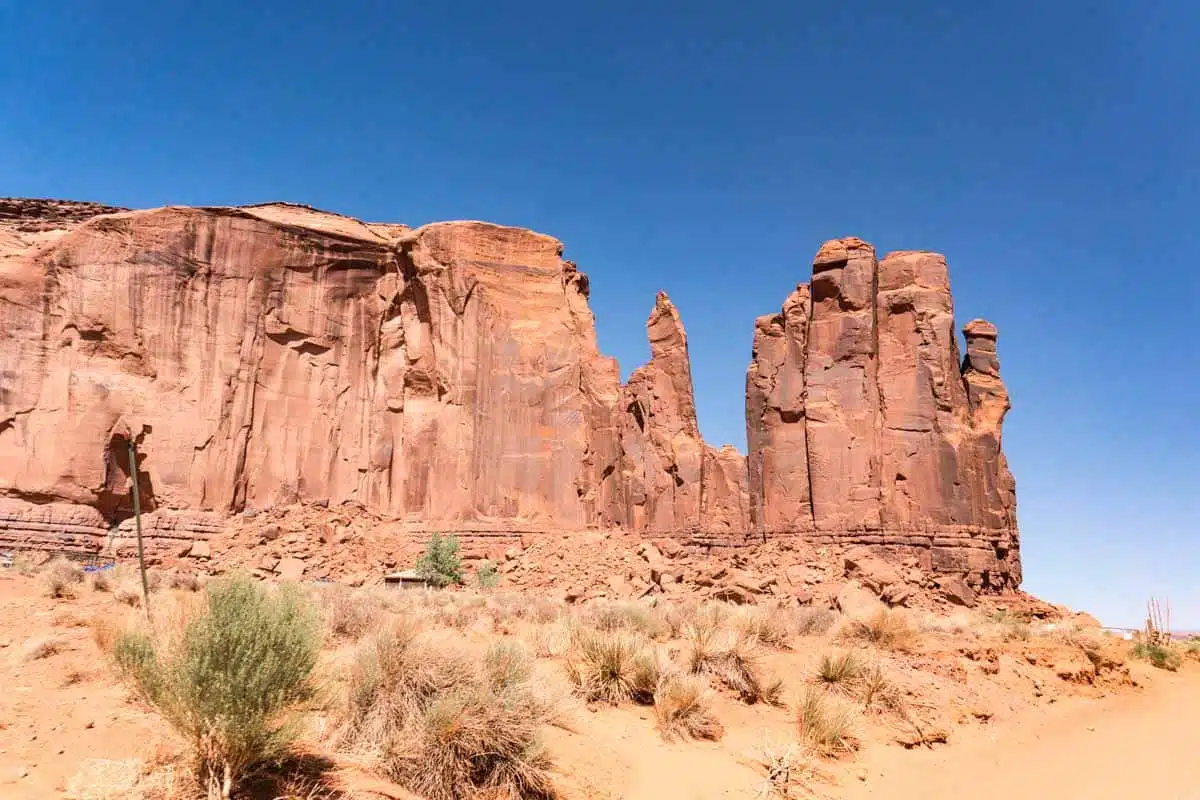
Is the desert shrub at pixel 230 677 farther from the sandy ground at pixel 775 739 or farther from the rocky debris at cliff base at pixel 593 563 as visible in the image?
the rocky debris at cliff base at pixel 593 563

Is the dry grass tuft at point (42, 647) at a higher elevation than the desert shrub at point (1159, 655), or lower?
higher

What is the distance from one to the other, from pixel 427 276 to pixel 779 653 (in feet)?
89.4

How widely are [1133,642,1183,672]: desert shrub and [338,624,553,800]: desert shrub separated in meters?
18.6

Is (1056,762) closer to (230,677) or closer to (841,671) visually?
(841,671)

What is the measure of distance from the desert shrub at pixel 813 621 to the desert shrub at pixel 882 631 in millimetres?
588

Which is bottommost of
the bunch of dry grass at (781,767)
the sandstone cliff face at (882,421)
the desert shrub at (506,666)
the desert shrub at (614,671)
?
the bunch of dry grass at (781,767)

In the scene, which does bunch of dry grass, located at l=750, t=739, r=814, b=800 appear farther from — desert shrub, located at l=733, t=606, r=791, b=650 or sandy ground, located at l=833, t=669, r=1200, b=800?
desert shrub, located at l=733, t=606, r=791, b=650

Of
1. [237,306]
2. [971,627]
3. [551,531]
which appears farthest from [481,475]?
[971,627]

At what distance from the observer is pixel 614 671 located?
38.6 ft

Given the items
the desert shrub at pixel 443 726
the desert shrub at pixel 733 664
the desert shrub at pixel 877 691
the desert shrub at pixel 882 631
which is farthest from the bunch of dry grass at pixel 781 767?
the desert shrub at pixel 882 631

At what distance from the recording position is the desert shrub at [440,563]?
98.3 feet

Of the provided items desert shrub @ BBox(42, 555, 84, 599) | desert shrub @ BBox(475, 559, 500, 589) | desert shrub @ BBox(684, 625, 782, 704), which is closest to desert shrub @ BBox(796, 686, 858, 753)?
desert shrub @ BBox(684, 625, 782, 704)

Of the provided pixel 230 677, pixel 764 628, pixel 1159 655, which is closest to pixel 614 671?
pixel 764 628

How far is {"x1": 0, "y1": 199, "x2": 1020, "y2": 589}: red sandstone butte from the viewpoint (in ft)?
88.3
